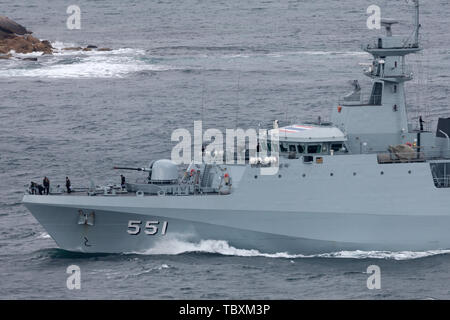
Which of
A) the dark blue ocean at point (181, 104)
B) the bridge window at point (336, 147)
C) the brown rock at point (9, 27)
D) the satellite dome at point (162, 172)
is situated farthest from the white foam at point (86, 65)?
the bridge window at point (336, 147)

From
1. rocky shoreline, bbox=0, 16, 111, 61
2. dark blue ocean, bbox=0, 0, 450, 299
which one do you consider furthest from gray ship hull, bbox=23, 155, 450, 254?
rocky shoreline, bbox=0, 16, 111, 61

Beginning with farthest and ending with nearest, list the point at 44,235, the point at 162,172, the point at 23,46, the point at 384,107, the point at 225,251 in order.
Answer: the point at 23,46 → the point at 44,235 → the point at 384,107 → the point at 162,172 → the point at 225,251

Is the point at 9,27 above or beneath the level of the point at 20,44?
above

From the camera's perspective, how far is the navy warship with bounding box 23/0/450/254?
33062 mm

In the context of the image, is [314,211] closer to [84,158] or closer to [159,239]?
[159,239]

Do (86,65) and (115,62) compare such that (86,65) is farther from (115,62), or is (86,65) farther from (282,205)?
(282,205)

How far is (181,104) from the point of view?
61.8 meters

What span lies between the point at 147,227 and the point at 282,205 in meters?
4.74

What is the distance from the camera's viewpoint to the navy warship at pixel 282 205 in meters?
33.1

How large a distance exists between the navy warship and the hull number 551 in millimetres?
35

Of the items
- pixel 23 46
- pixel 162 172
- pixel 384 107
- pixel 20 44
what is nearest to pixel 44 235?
pixel 162 172

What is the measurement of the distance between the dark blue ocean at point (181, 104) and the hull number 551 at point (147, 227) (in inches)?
27.1

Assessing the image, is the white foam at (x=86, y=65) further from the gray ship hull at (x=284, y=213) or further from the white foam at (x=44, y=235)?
the gray ship hull at (x=284, y=213)

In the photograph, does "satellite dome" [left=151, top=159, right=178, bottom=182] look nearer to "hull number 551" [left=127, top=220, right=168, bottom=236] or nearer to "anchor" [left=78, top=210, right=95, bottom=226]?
"hull number 551" [left=127, top=220, right=168, bottom=236]
